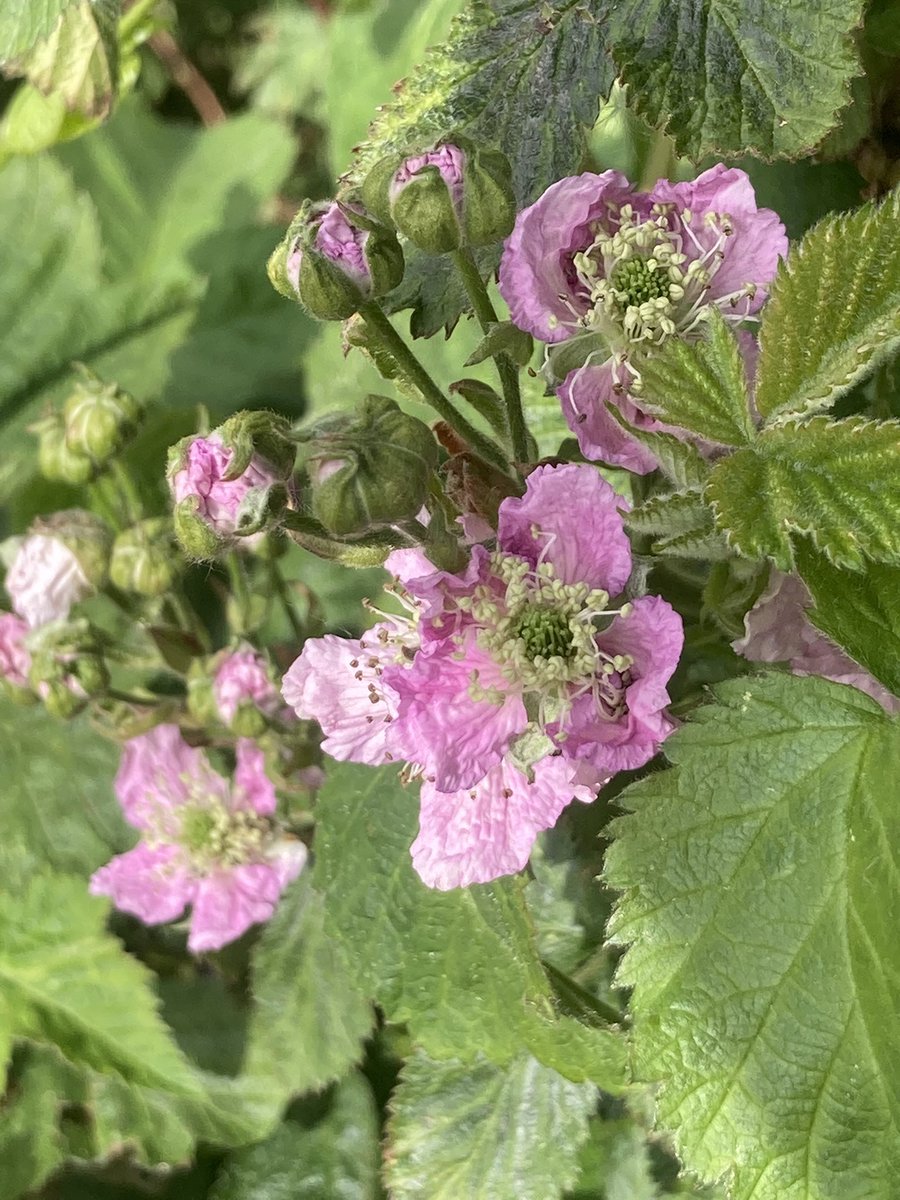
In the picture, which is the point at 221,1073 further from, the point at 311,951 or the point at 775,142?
the point at 775,142

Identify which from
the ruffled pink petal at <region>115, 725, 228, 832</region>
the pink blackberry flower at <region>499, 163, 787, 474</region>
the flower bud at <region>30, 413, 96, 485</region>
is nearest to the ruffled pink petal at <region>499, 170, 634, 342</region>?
the pink blackberry flower at <region>499, 163, 787, 474</region>

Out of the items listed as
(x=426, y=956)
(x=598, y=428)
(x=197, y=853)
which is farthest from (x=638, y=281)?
(x=197, y=853)

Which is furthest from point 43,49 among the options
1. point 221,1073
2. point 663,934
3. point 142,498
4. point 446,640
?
point 221,1073

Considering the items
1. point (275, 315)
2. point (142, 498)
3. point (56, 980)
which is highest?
point (142, 498)

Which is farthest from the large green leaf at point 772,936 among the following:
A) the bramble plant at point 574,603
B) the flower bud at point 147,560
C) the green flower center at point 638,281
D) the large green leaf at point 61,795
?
the large green leaf at point 61,795

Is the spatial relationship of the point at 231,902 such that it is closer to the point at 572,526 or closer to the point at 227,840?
the point at 227,840

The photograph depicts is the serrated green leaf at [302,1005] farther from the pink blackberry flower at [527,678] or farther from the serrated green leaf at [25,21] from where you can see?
the serrated green leaf at [25,21]

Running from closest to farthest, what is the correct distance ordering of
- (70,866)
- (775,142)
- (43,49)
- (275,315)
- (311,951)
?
(775,142) → (43,49) → (311,951) → (70,866) → (275,315)
